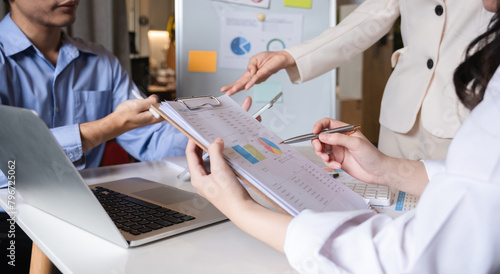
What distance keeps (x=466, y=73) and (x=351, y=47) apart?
78cm

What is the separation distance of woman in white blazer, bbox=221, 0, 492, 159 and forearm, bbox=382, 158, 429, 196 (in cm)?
33

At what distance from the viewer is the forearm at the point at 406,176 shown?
33.8 inches

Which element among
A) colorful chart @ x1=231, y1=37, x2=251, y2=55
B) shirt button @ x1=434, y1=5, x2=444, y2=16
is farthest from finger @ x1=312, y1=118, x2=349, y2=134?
colorful chart @ x1=231, y1=37, x2=251, y2=55

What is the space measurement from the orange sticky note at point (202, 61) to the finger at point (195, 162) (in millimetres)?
1289

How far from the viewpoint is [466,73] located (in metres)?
0.68

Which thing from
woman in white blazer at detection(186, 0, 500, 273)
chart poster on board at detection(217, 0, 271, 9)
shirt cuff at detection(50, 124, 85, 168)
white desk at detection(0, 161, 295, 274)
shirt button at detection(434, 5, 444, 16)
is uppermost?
chart poster on board at detection(217, 0, 271, 9)

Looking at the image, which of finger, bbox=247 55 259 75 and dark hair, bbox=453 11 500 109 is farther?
finger, bbox=247 55 259 75

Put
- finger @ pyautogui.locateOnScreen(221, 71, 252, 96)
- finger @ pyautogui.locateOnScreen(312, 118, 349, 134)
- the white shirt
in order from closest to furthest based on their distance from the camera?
the white shirt < finger @ pyautogui.locateOnScreen(312, 118, 349, 134) < finger @ pyautogui.locateOnScreen(221, 71, 252, 96)

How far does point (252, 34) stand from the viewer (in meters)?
1.99

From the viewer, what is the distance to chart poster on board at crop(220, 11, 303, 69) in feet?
6.48

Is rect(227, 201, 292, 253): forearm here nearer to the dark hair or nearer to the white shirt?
the white shirt

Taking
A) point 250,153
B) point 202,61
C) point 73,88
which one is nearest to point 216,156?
point 250,153

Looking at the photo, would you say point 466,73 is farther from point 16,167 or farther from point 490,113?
point 16,167

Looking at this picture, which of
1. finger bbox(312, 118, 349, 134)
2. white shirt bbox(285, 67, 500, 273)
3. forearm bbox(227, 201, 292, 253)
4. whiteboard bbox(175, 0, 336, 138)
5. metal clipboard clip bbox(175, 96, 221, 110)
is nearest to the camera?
white shirt bbox(285, 67, 500, 273)
